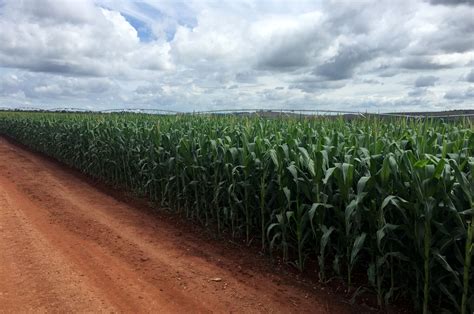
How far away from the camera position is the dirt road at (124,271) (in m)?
4.24

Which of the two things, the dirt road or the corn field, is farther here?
the dirt road

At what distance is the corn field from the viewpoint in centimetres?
360

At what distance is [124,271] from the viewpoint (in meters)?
5.07

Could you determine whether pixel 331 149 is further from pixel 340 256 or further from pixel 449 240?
pixel 449 240

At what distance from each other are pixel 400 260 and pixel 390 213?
1.52ft

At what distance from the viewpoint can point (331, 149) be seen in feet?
16.6

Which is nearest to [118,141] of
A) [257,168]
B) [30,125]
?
[257,168]

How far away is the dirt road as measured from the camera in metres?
4.24

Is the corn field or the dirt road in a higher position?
the corn field

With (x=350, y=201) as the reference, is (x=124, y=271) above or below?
below

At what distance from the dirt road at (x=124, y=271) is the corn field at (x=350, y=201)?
513 mm

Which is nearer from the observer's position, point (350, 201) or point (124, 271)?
point (350, 201)

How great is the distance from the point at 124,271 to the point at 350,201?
2.89m

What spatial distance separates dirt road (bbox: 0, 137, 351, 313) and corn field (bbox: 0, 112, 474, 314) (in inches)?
20.2
